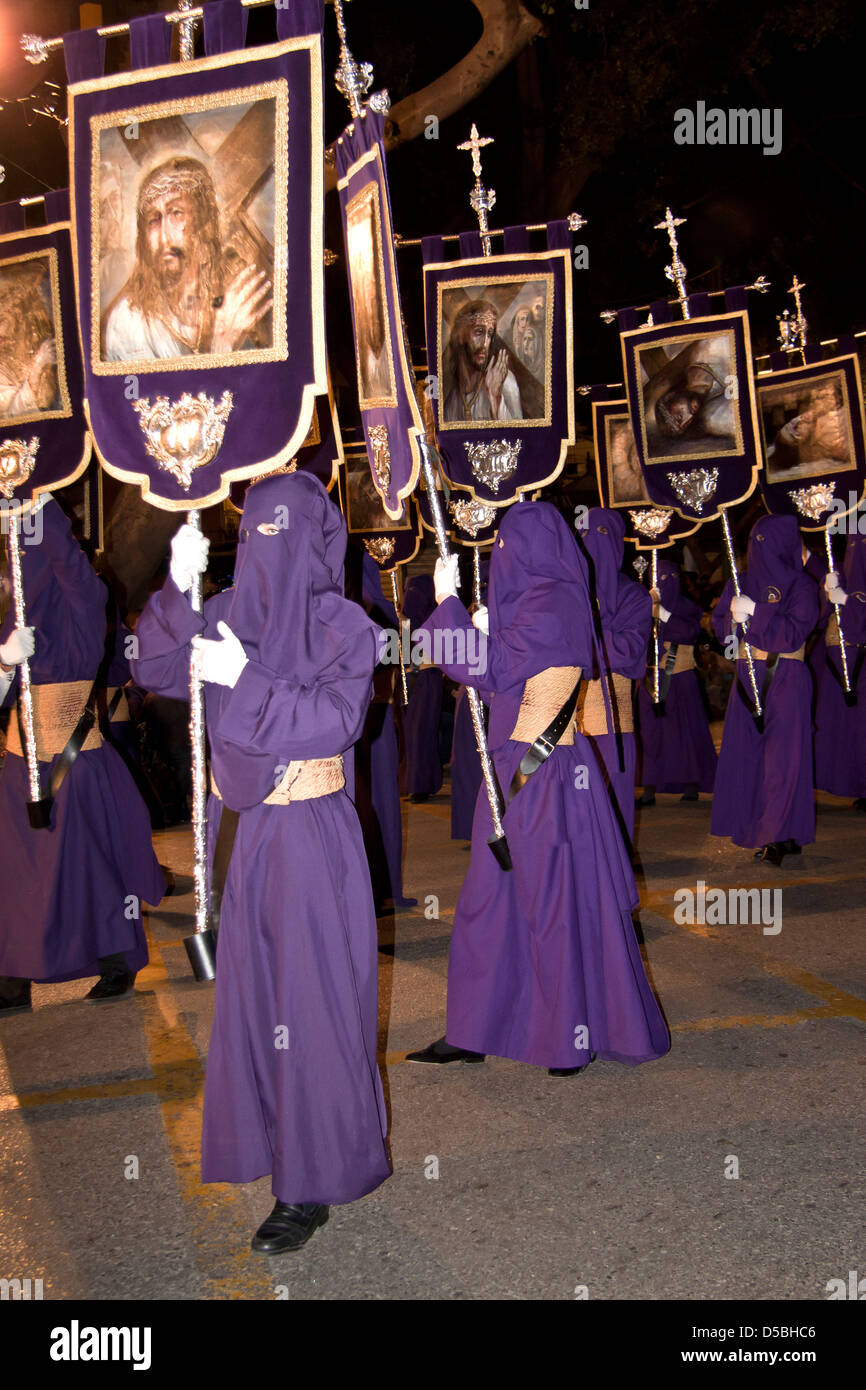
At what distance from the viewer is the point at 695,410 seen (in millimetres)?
8055

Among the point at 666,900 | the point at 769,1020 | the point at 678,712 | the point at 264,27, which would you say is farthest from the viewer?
the point at 264,27

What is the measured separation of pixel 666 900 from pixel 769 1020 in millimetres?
2078

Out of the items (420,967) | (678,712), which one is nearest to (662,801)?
A: (678,712)

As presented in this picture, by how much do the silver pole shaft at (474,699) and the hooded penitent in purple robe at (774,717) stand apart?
3.89 metres

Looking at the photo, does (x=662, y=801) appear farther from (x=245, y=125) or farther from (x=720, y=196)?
(x=720, y=196)

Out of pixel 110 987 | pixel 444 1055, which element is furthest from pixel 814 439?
pixel 110 987

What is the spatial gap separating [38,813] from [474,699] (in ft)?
6.68

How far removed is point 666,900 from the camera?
22.6ft

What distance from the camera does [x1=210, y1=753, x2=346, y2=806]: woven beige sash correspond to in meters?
3.27

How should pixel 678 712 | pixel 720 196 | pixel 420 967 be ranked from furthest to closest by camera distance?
pixel 720 196, pixel 678 712, pixel 420 967

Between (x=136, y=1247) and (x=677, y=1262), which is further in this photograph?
(x=136, y=1247)

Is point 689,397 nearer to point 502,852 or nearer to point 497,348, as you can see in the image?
point 497,348

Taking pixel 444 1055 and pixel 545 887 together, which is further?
pixel 444 1055

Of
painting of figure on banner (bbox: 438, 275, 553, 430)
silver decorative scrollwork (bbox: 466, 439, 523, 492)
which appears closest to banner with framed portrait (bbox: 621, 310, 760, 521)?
painting of figure on banner (bbox: 438, 275, 553, 430)
